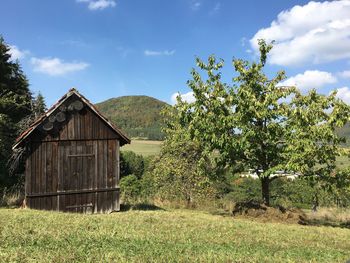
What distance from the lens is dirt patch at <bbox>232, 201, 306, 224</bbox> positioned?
18.2m

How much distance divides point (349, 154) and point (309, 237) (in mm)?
5408

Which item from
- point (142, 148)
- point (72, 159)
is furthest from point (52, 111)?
point (142, 148)

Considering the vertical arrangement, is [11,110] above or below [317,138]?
above

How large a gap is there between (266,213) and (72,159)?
31.2ft

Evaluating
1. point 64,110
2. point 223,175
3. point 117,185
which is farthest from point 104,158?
point 223,175

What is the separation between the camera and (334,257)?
9711 millimetres

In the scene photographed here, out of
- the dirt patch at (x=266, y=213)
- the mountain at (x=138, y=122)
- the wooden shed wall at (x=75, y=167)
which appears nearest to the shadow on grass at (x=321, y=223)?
the dirt patch at (x=266, y=213)

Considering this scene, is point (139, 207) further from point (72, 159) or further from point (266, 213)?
point (266, 213)

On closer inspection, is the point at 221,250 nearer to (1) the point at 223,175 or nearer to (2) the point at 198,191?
(1) the point at 223,175

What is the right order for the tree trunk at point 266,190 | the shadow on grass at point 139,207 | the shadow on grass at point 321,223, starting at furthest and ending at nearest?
the shadow on grass at point 139,207 < the tree trunk at point 266,190 < the shadow on grass at point 321,223

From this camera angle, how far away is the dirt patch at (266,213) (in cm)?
1816

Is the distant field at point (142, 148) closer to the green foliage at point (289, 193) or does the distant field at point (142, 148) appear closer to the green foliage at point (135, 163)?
the green foliage at point (135, 163)

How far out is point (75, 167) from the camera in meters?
17.7

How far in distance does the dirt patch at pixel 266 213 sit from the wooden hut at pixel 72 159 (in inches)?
245
